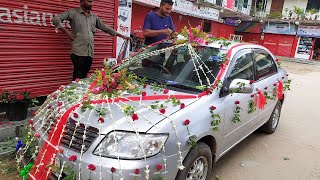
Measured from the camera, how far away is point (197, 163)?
2.86 m

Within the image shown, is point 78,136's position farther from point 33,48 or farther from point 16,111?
point 33,48

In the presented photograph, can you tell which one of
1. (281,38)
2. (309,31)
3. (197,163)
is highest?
(309,31)

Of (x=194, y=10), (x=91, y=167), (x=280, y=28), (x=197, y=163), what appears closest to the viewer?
(x=91, y=167)

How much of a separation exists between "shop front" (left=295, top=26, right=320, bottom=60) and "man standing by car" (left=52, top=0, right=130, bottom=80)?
30.0m

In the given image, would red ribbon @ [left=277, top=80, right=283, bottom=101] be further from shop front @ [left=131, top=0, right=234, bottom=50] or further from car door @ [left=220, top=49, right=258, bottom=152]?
shop front @ [left=131, top=0, right=234, bottom=50]

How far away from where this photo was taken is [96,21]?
488 centimetres

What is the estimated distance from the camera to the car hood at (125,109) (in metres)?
2.38

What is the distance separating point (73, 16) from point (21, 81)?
138cm


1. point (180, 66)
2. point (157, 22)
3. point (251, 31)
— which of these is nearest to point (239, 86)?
point (180, 66)

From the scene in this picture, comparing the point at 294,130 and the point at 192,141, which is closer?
the point at 192,141

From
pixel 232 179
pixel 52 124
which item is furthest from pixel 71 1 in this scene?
pixel 232 179

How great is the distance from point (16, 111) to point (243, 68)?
3175 millimetres

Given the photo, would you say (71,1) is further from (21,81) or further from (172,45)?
(172,45)

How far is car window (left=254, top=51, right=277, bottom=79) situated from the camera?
4264mm
